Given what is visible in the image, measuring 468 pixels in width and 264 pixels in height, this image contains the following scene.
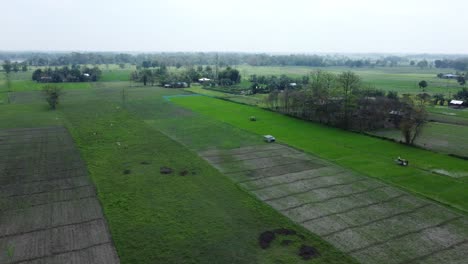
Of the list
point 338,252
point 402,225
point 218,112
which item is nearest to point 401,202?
point 402,225

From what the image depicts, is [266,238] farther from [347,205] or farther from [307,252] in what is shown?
[347,205]

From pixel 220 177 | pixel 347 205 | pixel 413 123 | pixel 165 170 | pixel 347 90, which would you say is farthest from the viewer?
pixel 347 90

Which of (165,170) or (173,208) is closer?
(173,208)

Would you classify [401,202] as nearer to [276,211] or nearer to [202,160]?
[276,211]

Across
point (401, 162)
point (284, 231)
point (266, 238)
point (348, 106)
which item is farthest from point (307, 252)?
point (348, 106)

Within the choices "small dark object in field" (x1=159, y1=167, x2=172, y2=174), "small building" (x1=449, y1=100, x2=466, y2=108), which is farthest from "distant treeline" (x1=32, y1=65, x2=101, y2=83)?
"small building" (x1=449, y1=100, x2=466, y2=108)

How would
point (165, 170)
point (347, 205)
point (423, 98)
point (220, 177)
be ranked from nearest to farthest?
point (347, 205), point (220, 177), point (165, 170), point (423, 98)

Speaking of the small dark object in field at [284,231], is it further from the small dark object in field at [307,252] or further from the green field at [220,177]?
the small dark object in field at [307,252]
